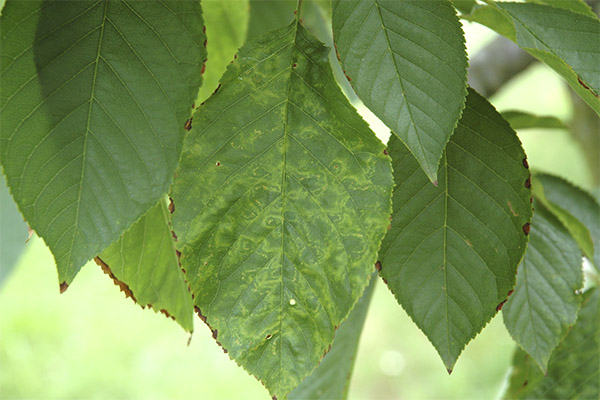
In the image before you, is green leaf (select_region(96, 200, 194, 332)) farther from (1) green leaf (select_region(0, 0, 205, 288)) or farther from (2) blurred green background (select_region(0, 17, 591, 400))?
(2) blurred green background (select_region(0, 17, 591, 400))

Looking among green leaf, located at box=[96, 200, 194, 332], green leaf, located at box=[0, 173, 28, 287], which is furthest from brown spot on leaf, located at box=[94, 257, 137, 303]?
green leaf, located at box=[0, 173, 28, 287]

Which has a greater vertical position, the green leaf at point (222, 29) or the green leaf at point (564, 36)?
the green leaf at point (564, 36)

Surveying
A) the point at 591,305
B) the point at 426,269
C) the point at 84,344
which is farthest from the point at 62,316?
the point at 426,269

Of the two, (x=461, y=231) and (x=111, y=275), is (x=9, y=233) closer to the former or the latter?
(x=111, y=275)

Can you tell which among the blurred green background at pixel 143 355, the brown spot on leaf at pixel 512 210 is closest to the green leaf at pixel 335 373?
the brown spot on leaf at pixel 512 210

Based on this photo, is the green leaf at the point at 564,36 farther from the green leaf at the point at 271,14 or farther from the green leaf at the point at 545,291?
the green leaf at the point at 271,14

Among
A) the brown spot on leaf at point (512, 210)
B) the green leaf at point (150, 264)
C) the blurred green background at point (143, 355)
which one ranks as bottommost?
the blurred green background at point (143, 355)

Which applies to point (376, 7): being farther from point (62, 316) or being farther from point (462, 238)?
point (62, 316)
